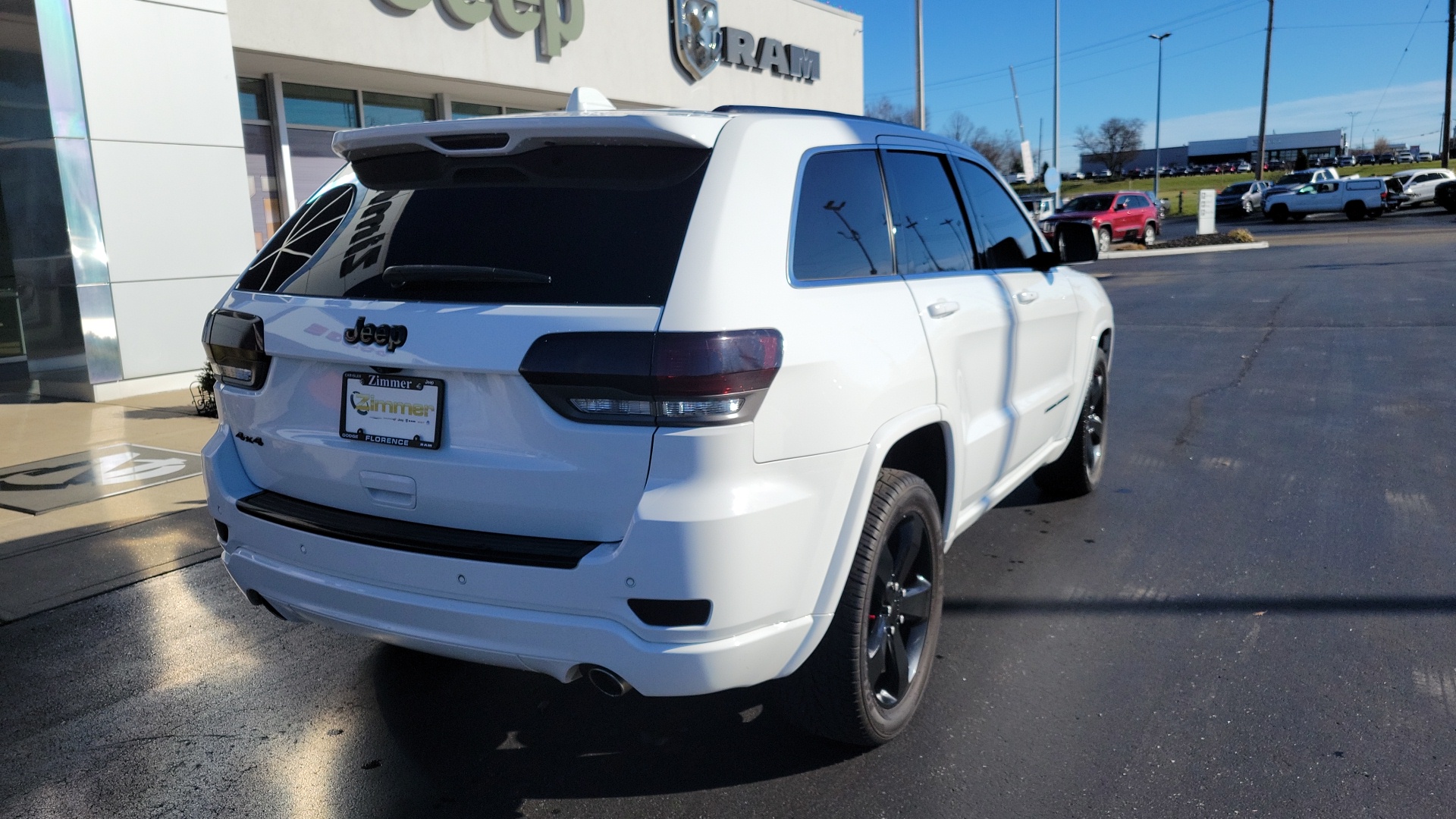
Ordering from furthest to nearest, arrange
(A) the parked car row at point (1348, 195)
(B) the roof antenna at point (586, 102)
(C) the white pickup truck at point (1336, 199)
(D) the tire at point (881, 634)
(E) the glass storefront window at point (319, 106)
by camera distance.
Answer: (A) the parked car row at point (1348, 195) → (C) the white pickup truck at point (1336, 199) → (E) the glass storefront window at point (319, 106) → (B) the roof antenna at point (586, 102) → (D) the tire at point (881, 634)

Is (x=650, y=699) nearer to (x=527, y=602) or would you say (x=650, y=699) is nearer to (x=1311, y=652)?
(x=527, y=602)

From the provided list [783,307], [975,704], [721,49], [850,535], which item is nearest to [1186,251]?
[721,49]

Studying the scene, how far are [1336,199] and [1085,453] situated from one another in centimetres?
4346

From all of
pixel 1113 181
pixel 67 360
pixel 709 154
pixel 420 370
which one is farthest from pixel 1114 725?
pixel 1113 181

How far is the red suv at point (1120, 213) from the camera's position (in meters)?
31.5

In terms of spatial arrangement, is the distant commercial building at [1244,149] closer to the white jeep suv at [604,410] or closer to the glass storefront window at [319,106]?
the glass storefront window at [319,106]

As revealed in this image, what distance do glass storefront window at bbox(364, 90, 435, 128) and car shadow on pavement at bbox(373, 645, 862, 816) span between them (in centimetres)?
Result: 1276

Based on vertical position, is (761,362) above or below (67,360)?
above

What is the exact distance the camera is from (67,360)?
9922 millimetres

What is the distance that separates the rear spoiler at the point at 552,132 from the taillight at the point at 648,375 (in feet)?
1.76

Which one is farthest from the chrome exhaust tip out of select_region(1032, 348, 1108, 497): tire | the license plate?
select_region(1032, 348, 1108, 497): tire

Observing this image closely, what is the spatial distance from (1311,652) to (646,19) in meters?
16.4

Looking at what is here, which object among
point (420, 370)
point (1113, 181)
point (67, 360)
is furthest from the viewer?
point (1113, 181)

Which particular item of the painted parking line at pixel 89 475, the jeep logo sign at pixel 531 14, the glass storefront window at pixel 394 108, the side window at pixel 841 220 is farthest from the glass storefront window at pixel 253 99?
the side window at pixel 841 220
